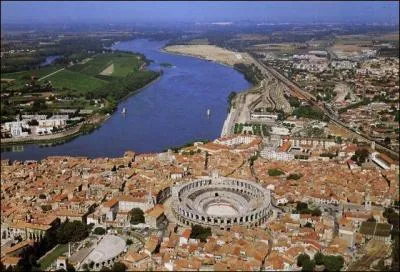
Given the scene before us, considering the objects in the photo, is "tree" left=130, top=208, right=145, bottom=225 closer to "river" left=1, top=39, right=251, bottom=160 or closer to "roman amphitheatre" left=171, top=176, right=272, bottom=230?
"roman amphitheatre" left=171, top=176, right=272, bottom=230

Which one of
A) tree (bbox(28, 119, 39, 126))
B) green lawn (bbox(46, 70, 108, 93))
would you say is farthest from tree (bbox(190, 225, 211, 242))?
green lawn (bbox(46, 70, 108, 93))

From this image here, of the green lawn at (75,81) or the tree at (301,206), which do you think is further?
the green lawn at (75,81)

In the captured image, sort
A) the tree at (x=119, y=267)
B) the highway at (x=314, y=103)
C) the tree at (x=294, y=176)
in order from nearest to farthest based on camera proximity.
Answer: the tree at (x=119, y=267) < the tree at (x=294, y=176) < the highway at (x=314, y=103)

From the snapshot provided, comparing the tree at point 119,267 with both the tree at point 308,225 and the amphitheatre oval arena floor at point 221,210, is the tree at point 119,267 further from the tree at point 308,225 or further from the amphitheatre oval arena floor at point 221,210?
the tree at point 308,225

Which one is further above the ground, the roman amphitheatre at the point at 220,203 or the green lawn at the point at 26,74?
the green lawn at the point at 26,74

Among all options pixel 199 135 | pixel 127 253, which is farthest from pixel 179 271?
pixel 199 135

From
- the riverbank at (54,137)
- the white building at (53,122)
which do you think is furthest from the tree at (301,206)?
the white building at (53,122)

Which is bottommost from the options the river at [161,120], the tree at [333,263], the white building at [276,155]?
the river at [161,120]
